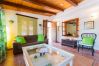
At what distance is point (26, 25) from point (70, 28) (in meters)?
3.33

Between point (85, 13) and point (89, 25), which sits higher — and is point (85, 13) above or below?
above

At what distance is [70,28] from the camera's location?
602 cm

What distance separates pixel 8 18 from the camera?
4832mm

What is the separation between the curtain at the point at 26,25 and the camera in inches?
215

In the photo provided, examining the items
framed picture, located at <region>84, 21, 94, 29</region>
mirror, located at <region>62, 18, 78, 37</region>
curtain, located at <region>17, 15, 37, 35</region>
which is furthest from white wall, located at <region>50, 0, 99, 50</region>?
curtain, located at <region>17, 15, 37, 35</region>

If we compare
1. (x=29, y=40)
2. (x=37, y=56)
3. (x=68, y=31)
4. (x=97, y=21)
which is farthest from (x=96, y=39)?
(x=29, y=40)

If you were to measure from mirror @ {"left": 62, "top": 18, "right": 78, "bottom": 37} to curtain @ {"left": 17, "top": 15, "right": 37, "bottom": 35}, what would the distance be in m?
2.41

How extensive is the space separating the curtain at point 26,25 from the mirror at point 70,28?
2.41 m

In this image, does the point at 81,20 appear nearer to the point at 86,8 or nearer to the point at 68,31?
the point at 86,8

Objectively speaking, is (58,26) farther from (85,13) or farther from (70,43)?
(85,13)

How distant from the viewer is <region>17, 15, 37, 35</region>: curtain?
17.9 ft

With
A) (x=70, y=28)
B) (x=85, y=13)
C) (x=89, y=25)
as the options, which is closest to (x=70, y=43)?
(x=70, y=28)

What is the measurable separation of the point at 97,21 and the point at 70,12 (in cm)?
208

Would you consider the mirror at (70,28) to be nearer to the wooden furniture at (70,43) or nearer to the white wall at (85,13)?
the white wall at (85,13)
